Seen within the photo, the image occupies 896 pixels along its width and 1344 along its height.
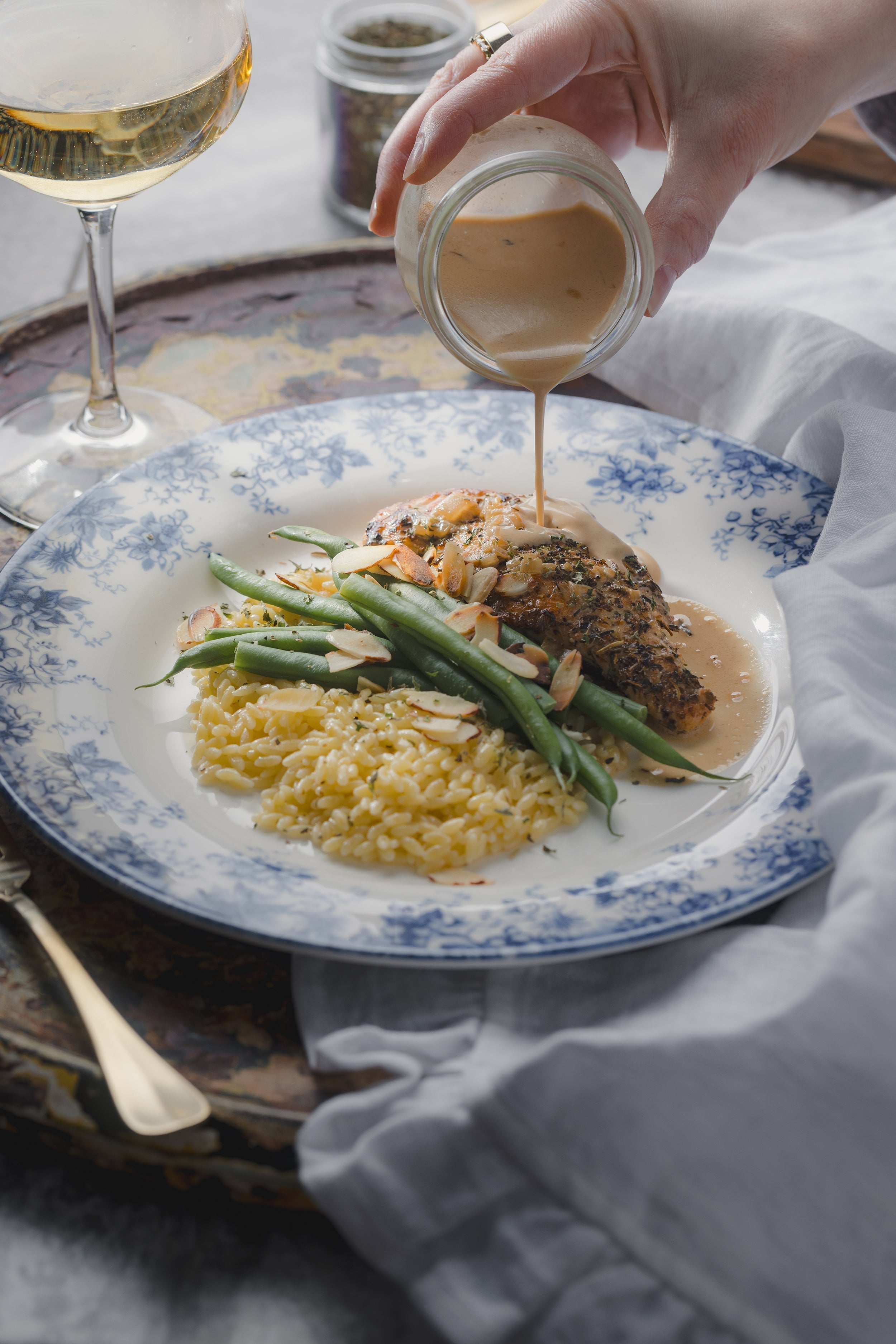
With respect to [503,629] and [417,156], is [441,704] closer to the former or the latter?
[503,629]

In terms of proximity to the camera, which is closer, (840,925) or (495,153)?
(840,925)

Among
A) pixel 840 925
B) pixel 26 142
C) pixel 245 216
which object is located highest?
pixel 26 142

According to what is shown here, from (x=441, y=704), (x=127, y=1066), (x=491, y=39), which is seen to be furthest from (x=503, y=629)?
(x=491, y=39)

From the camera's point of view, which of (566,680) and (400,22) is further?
(400,22)

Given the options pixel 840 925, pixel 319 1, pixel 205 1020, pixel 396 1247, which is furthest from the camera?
pixel 319 1

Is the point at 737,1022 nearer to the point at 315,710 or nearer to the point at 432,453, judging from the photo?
the point at 315,710

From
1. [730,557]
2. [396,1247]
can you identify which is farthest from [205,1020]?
[730,557]
